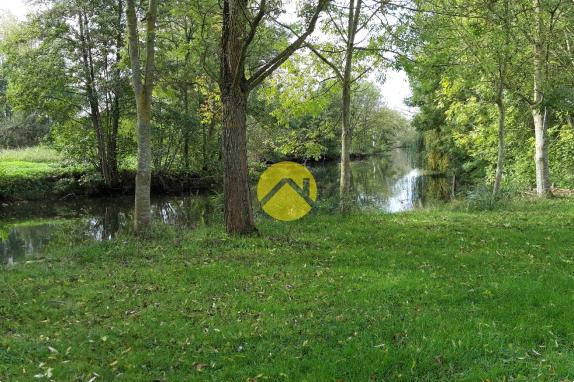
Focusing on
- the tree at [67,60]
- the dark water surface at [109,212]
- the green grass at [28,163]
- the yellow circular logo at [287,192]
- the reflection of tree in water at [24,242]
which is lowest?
the reflection of tree in water at [24,242]

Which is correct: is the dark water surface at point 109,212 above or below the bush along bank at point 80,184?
below

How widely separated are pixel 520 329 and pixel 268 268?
352 cm

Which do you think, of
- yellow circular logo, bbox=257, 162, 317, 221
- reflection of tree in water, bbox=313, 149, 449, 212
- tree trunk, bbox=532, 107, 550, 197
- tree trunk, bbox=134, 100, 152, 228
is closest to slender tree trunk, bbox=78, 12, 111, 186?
yellow circular logo, bbox=257, 162, 317, 221

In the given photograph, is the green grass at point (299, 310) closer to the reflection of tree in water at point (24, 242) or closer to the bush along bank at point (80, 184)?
the reflection of tree in water at point (24, 242)

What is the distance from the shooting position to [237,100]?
8.87m

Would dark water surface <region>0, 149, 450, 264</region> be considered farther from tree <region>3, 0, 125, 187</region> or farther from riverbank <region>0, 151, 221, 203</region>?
tree <region>3, 0, 125, 187</region>

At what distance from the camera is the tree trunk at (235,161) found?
8.83m

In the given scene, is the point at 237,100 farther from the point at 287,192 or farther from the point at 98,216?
the point at 98,216

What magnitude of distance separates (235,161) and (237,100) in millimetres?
1205

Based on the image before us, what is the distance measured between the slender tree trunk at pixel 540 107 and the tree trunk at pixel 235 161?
920 cm

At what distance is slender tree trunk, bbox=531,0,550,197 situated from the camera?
516 inches

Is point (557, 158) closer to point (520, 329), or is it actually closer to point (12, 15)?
point (520, 329)

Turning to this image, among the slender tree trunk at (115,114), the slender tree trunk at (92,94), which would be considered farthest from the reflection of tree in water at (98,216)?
the slender tree trunk at (92,94)

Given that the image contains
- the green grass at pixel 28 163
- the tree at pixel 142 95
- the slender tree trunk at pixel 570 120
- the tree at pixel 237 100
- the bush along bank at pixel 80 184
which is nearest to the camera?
the tree at pixel 237 100
